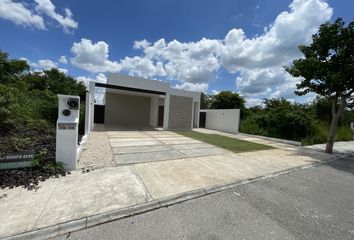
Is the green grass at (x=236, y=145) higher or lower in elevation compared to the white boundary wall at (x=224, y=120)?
lower

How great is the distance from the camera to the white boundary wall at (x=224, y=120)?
52.4 ft

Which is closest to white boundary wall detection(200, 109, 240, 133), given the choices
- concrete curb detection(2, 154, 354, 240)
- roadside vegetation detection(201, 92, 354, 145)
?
roadside vegetation detection(201, 92, 354, 145)

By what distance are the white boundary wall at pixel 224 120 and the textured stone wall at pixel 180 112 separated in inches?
135

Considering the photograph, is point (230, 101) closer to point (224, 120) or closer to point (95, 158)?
point (224, 120)

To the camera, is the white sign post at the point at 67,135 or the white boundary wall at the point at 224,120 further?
the white boundary wall at the point at 224,120

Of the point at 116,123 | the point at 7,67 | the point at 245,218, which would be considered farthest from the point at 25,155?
the point at 7,67

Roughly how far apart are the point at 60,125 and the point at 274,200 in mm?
4862

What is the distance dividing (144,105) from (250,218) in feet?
55.2

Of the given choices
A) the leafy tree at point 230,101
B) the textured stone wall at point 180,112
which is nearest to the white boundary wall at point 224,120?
the textured stone wall at point 180,112

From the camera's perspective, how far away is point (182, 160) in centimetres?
589

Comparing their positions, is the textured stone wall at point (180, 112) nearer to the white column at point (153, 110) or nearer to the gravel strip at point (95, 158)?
the white column at point (153, 110)

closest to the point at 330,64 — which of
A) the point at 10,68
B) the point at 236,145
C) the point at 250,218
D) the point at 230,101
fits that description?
the point at 236,145

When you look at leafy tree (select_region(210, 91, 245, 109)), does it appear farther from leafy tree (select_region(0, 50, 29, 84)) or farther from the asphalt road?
the asphalt road

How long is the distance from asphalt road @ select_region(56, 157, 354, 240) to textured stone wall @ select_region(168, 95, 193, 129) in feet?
37.6
